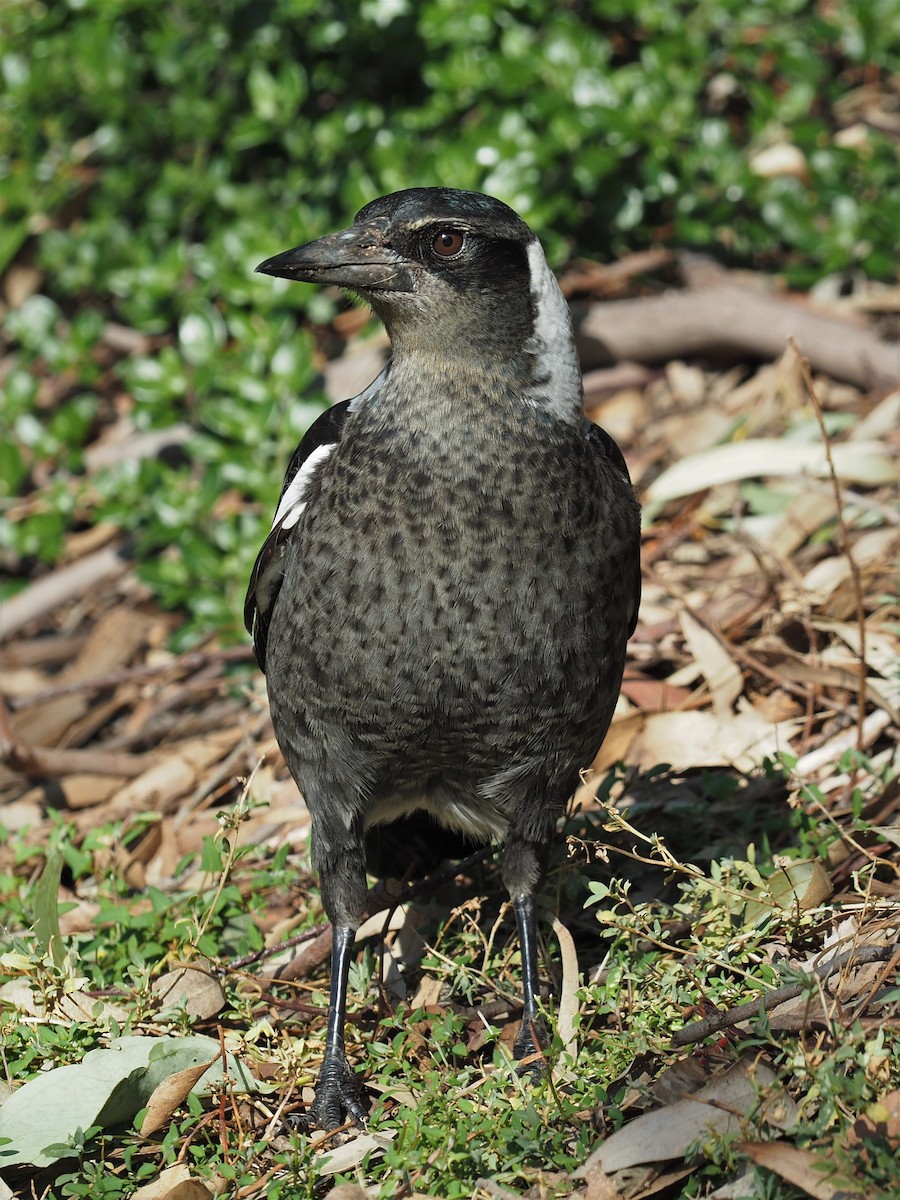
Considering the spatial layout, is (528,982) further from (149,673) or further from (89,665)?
(89,665)

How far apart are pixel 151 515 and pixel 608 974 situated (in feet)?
9.69

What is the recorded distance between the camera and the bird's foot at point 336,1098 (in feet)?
8.89

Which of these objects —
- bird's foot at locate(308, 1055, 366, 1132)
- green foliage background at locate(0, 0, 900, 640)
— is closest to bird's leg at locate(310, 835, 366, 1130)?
bird's foot at locate(308, 1055, 366, 1132)

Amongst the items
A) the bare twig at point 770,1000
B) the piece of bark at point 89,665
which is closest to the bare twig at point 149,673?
the piece of bark at point 89,665

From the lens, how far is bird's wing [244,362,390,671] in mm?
3037

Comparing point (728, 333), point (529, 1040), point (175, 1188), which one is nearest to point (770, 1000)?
point (529, 1040)

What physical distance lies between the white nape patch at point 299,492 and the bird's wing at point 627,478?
0.55m

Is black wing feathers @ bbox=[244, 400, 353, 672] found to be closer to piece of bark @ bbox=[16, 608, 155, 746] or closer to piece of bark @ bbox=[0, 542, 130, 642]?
piece of bark @ bbox=[16, 608, 155, 746]

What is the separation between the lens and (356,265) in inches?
113

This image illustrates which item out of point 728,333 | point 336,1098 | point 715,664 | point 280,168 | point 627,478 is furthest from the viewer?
point 280,168

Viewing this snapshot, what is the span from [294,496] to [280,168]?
10.00ft

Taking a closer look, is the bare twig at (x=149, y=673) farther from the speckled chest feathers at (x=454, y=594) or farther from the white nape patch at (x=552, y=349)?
the white nape patch at (x=552, y=349)

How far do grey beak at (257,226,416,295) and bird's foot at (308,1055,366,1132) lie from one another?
4.94ft

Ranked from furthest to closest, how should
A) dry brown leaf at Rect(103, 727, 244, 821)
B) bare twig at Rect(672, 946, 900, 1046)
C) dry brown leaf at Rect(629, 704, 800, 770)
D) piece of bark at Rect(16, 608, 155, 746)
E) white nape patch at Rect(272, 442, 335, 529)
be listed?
piece of bark at Rect(16, 608, 155, 746) → dry brown leaf at Rect(103, 727, 244, 821) → dry brown leaf at Rect(629, 704, 800, 770) → white nape patch at Rect(272, 442, 335, 529) → bare twig at Rect(672, 946, 900, 1046)
